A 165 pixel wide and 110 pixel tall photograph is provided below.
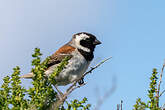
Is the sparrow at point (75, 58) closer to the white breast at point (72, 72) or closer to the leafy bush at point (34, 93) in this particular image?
the white breast at point (72, 72)

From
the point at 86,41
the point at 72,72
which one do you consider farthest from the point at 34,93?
the point at 86,41

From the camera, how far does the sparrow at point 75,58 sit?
6934 mm

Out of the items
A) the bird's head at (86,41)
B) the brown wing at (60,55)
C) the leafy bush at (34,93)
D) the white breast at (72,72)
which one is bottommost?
the leafy bush at (34,93)

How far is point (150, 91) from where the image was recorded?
352 centimetres

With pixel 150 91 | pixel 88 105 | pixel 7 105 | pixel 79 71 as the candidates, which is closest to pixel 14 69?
pixel 7 105

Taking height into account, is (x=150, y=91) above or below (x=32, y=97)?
below

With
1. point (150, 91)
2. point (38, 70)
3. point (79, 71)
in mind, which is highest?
point (79, 71)

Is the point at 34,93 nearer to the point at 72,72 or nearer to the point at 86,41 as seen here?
the point at 72,72

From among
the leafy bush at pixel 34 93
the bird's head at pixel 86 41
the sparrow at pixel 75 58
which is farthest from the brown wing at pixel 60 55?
the leafy bush at pixel 34 93

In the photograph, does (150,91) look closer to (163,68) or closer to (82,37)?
(163,68)

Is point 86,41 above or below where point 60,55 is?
above

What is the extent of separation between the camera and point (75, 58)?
718cm

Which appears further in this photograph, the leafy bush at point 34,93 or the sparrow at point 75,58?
the sparrow at point 75,58

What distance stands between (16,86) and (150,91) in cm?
161
